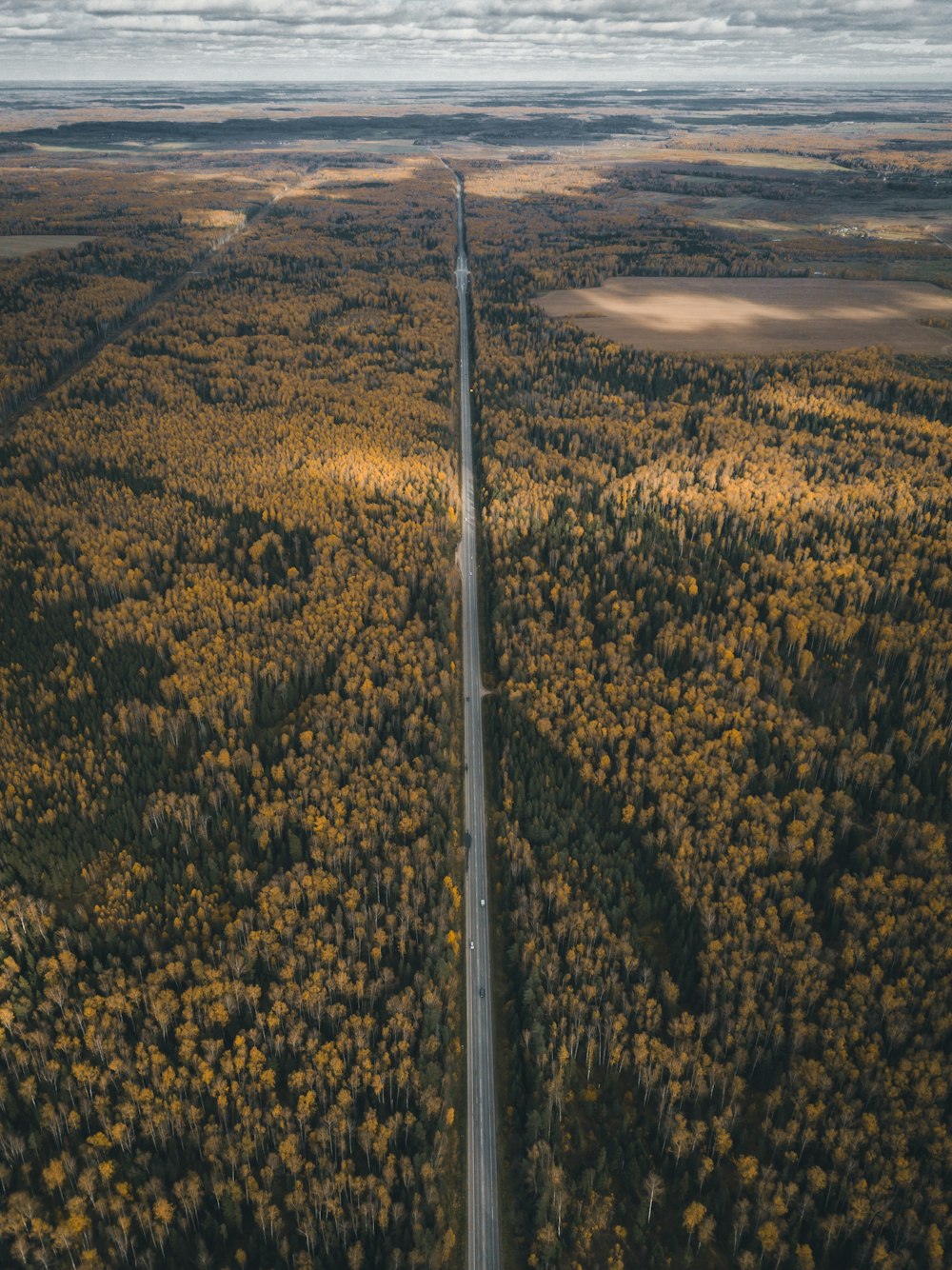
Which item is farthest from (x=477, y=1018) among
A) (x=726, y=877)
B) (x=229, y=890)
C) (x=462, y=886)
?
(x=726, y=877)

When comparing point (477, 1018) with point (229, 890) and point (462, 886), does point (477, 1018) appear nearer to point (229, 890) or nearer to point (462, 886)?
point (462, 886)

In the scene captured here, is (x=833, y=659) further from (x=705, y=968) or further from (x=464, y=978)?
(x=464, y=978)

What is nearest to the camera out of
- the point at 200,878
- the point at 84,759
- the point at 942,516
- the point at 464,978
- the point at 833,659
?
the point at 464,978

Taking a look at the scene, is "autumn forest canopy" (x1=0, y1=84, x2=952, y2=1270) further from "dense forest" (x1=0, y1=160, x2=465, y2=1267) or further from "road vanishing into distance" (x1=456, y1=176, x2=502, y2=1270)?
"road vanishing into distance" (x1=456, y1=176, x2=502, y2=1270)

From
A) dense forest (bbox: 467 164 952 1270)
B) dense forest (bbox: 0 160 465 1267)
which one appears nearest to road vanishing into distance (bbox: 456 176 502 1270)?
dense forest (bbox: 0 160 465 1267)

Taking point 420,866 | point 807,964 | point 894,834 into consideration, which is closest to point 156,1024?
point 420,866

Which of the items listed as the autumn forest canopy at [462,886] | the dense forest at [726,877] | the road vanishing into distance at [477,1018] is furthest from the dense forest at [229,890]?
the dense forest at [726,877]
